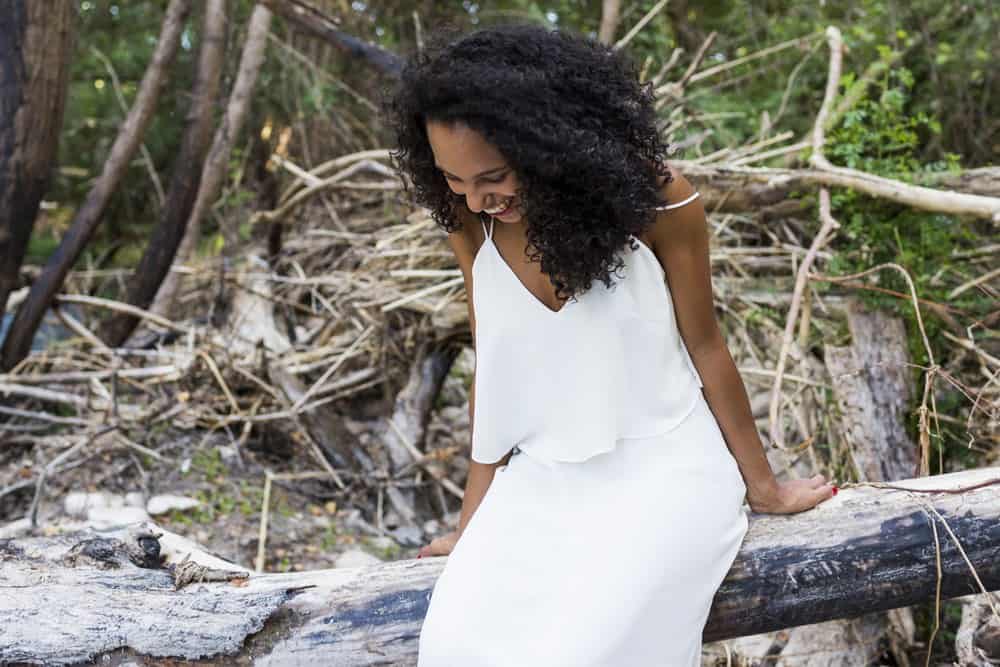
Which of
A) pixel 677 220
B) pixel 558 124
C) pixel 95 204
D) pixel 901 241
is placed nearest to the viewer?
pixel 558 124

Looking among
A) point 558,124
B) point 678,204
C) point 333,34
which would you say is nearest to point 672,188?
point 678,204

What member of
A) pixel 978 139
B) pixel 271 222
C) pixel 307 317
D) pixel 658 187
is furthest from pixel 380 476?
pixel 978 139

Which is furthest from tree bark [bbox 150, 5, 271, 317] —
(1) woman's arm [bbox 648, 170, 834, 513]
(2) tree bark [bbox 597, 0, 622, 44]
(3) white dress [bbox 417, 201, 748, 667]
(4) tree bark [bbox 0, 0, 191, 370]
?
(1) woman's arm [bbox 648, 170, 834, 513]

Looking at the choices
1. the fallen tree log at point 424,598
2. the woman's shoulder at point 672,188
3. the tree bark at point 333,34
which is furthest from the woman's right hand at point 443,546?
the tree bark at point 333,34

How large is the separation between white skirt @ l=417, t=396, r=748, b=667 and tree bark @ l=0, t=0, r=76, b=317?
3.46 meters

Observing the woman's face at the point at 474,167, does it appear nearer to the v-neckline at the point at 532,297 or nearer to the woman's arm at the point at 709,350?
the v-neckline at the point at 532,297

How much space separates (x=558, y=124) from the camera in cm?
169

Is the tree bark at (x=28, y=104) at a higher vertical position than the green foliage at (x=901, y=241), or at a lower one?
higher

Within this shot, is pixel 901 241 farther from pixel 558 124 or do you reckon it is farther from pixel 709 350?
pixel 558 124

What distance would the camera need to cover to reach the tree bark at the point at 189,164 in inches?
206

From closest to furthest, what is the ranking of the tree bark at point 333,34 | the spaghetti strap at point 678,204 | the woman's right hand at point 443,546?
the spaghetti strap at point 678,204 → the woman's right hand at point 443,546 → the tree bark at point 333,34

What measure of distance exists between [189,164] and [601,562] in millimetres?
4206

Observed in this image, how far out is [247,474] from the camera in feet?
14.4

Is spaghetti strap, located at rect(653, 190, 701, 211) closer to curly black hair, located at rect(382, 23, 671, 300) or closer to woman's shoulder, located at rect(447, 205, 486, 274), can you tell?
curly black hair, located at rect(382, 23, 671, 300)
